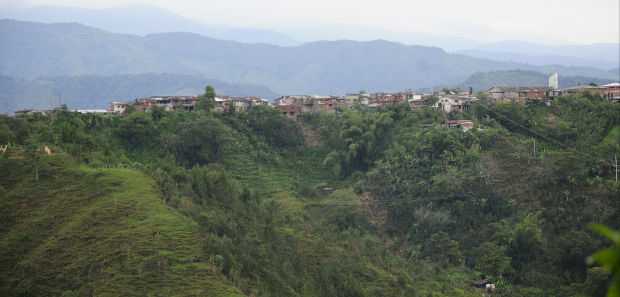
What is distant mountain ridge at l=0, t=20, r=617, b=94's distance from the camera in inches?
6900

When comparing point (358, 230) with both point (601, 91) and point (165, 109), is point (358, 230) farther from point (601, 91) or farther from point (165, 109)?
point (601, 91)

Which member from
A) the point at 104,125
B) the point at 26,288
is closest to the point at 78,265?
the point at 26,288

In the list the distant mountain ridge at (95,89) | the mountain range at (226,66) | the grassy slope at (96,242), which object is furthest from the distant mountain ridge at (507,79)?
the grassy slope at (96,242)

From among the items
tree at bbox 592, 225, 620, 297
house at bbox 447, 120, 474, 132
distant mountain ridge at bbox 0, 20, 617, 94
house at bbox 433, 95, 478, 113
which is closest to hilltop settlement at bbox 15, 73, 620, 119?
house at bbox 433, 95, 478, 113

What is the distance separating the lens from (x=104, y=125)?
115 feet

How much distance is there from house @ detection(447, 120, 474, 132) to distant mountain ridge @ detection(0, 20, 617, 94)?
5198 inches

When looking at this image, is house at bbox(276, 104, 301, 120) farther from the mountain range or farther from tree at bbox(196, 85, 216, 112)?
the mountain range

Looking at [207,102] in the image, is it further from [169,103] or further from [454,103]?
[454,103]

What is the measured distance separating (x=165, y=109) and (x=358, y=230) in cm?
1423

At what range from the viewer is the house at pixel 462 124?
35.9 m

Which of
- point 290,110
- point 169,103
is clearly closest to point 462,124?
point 290,110

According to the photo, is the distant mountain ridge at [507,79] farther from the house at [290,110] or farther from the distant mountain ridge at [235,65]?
the house at [290,110]

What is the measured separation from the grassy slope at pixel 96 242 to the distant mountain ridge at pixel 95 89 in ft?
310

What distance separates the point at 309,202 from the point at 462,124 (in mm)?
8942
